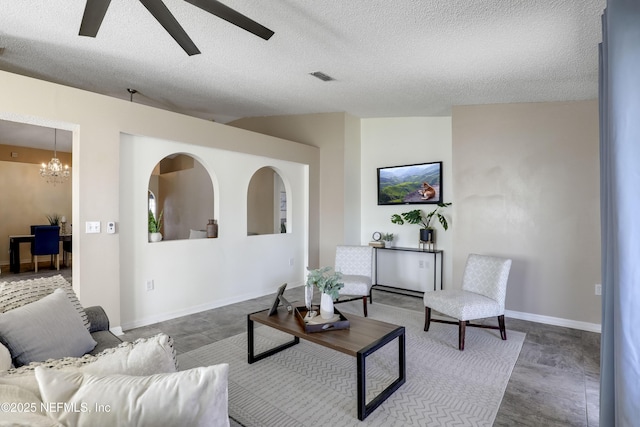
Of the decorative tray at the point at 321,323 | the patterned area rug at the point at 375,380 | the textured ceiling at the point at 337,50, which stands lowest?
the patterned area rug at the point at 375,380

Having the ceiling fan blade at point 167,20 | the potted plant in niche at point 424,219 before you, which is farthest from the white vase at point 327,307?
the potted plant in niche at point 424,219

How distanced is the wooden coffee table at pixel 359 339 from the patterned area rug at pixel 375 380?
0.22 ft

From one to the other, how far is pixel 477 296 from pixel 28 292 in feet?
11.8

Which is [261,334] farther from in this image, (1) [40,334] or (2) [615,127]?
(2) [615,127]

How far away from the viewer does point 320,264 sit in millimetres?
5762

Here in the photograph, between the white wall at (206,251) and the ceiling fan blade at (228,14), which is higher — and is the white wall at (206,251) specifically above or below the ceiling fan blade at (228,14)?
below

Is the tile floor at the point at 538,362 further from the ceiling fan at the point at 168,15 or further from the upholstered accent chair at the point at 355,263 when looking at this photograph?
the ceiling fan at the point at 168,15

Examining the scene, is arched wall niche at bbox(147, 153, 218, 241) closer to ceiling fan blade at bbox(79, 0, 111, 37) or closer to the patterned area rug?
the patterned area rug

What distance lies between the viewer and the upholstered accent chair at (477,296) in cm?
312

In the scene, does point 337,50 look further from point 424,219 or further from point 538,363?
point 538,363

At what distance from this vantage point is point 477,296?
3350 millimetres

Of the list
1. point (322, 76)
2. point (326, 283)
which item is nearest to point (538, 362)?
point (326, 283)

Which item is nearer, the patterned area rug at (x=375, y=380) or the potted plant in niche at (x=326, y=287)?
the patterned area rug at (x=375, y=380)

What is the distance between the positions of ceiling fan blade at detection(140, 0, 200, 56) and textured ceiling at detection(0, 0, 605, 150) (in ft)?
1.36
